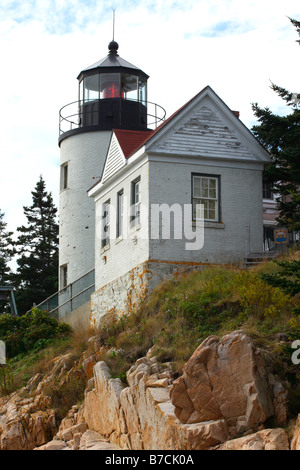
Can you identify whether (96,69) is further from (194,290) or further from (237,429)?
(237,429)

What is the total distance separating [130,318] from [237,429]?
7988mm

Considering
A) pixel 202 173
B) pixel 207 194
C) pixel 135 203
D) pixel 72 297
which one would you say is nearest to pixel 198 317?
pixel 207 194

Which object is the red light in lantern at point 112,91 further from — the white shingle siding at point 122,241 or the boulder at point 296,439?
the boulder at point 296,439

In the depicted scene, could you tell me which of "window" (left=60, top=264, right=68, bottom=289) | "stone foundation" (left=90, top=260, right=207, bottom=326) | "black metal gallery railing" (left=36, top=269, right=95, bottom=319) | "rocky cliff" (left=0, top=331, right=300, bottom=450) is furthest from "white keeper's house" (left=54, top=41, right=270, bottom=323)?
"window" (left=60, top=264, right=68, bottom=289)

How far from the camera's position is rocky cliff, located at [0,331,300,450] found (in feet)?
52.1

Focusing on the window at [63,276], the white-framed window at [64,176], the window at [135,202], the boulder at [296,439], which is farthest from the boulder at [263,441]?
the white-framed window at [64,176]

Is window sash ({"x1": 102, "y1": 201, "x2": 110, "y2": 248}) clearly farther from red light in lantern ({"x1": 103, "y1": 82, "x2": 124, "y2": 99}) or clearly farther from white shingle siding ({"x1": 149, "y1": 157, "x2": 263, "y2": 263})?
red light in lantern ({"x1": 103, "y1": 82, "x2": 124, "y2": 99})

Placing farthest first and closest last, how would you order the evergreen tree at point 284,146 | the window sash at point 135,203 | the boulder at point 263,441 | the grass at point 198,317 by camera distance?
the window sash at point 135,203 → the evergreen tree at point 284,146 → the grass at point 198,317 → the boulder at point 263,441

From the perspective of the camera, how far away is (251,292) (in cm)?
2047

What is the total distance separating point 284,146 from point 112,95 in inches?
499

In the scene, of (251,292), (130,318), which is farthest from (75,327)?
(251,292)

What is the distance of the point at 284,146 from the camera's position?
25.1 metres

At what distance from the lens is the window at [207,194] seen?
2527 cm

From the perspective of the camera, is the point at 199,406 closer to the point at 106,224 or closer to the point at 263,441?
the point at 263,441
